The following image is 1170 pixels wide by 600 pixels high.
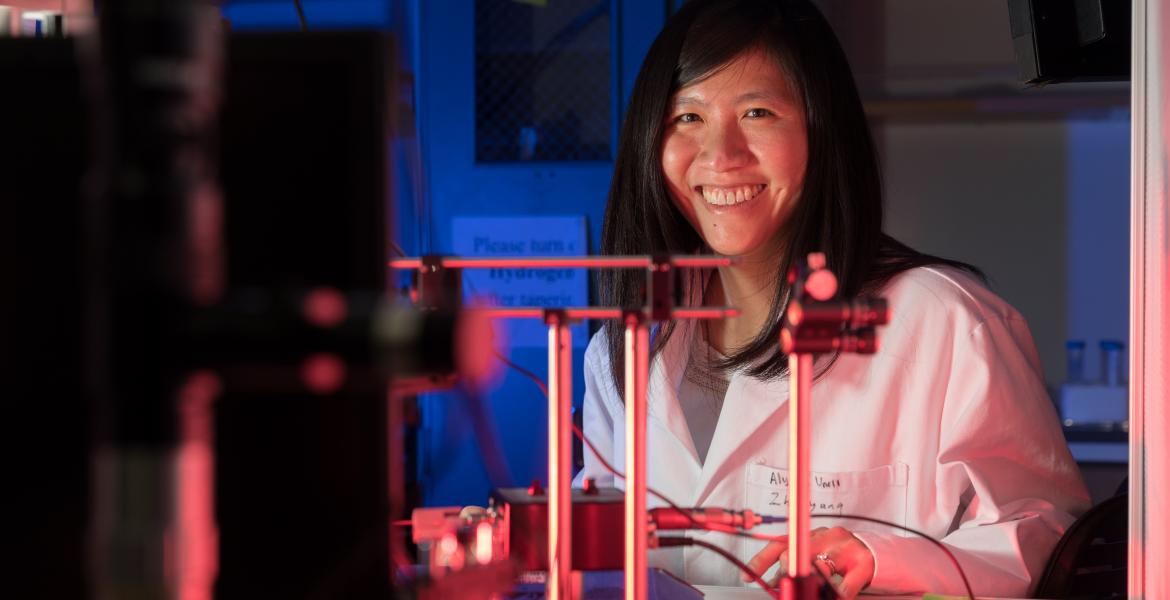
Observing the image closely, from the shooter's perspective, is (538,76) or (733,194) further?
(538,76)

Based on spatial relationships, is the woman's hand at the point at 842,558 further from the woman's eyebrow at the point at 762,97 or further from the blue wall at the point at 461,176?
the blue wall at the point at 461,176

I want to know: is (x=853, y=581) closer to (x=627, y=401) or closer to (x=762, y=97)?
(x=627, y=401)

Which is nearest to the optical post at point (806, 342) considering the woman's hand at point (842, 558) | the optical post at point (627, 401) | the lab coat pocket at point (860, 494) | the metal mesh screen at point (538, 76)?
the optical post at point (627, 401)

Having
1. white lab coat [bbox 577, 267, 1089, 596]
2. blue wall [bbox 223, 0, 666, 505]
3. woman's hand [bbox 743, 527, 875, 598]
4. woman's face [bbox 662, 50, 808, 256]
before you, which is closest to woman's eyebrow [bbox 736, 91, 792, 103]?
woman's face [bbox 662, 50, 808, 256]

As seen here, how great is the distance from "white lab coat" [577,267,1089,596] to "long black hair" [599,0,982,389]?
7cm

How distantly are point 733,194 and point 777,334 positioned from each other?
227 mm

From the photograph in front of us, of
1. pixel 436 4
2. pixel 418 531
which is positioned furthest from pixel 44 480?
pixel 436 4

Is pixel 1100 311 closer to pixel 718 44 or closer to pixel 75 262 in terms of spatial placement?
Answer: pixel 718 44

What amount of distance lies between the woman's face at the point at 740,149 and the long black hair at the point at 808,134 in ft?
0.05

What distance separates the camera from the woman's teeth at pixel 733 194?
1.59 meters

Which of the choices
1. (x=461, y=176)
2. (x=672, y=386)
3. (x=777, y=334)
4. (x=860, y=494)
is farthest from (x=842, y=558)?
(x=461, y=176)

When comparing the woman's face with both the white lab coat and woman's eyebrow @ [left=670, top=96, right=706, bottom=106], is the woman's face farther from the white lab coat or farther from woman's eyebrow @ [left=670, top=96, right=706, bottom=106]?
the white lab coat

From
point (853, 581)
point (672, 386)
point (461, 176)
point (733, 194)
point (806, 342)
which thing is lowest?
point (853, 581)

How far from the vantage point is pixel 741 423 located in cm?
154
